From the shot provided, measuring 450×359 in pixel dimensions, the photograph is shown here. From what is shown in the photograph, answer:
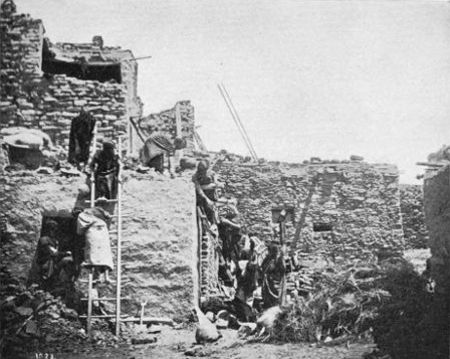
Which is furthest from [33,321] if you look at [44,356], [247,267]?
[247,267]

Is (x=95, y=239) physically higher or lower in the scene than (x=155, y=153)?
lower

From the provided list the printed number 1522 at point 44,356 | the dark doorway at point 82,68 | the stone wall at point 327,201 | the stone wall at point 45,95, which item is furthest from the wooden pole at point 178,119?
the printed number 1522 at point 44,356

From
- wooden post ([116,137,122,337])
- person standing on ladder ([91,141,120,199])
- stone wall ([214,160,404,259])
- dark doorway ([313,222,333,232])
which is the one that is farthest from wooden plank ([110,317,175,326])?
dark doorway ([313,222,333,232])

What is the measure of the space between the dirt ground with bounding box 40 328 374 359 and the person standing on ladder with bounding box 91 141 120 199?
6.39 feet

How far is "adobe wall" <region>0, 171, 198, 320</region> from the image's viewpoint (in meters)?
7.09

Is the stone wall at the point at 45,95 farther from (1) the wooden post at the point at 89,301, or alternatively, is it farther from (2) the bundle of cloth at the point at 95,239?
(1) the wooden post at the point at 89,301

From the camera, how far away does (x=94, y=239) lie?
22.9 feet

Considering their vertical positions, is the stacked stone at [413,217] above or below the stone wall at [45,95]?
below

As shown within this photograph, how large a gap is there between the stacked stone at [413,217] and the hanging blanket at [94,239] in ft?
33.2

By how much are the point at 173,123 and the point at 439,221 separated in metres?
10.2

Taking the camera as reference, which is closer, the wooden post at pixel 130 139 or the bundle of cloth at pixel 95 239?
the bundle of cloth at pixel 95 239

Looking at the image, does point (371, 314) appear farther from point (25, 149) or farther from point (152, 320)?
point (25, 149)

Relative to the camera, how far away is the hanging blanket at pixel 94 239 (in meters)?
6.95

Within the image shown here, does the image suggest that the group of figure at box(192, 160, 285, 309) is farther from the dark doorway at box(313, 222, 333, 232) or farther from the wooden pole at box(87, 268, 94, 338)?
the dark doorway at box(313, 222, 333, 232)
